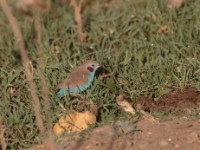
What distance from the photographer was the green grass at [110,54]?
4.39 meters

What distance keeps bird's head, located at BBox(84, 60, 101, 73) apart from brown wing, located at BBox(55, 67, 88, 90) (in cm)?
5

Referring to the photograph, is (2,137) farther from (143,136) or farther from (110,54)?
(110,54)

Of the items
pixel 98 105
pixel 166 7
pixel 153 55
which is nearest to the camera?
pixel 98 105

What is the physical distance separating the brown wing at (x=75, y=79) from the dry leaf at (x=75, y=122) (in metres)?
0.36

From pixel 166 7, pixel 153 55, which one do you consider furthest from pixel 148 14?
pixel 153 55

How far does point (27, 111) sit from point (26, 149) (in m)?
0.39

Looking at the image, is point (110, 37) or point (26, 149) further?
point (110, 37)

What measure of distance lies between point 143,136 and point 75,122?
507 mm

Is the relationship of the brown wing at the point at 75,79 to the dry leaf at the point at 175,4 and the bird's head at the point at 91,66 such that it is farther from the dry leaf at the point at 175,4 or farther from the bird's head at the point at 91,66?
the dry leaf at the point at 175,4

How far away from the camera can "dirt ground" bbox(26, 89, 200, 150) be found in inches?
146

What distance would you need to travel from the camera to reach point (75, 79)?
14.7ft

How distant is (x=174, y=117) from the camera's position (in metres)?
4.18

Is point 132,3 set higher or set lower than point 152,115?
higher

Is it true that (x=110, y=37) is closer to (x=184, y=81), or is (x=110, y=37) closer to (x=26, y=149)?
(x=184, y=81)
